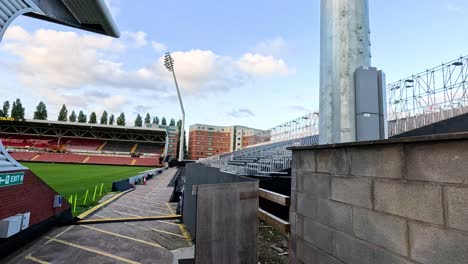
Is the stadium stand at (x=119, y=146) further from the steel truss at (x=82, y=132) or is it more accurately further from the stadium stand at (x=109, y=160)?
the stadium stand at (x=109, y=160)

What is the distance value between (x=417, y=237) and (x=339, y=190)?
2.79 feet

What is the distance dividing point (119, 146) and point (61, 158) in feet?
41.4

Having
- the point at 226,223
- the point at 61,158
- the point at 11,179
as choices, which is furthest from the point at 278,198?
the point at 61,158

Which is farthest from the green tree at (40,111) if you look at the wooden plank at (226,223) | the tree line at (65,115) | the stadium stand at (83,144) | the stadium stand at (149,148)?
the wooden plank at (226,223)

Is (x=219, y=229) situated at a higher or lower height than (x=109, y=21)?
lower

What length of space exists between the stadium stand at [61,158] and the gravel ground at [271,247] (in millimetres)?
52947

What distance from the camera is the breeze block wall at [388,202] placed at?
1.66m

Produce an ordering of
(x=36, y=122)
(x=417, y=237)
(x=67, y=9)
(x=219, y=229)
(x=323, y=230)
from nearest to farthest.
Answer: (x=417, y=237)
(x=323, y=230)
(x=219, y=229)
(x=67, y=9)
(x=36, y=122)

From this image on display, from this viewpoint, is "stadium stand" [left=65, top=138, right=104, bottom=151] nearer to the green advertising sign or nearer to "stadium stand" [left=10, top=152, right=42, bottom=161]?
"stadium stand" [left=10, top=152, right=42, bottom=161]

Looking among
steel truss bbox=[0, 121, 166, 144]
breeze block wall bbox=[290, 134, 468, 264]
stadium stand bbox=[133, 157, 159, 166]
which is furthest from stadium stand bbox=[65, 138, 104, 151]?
breeze block wall bbox=[290, 134, 468, 264]

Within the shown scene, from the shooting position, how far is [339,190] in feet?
8.71

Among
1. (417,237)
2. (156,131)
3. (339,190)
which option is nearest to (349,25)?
(339,190)

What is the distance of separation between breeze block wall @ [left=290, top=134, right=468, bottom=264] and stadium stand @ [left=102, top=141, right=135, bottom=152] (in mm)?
62675

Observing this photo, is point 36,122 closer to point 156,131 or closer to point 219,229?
point 156,131
